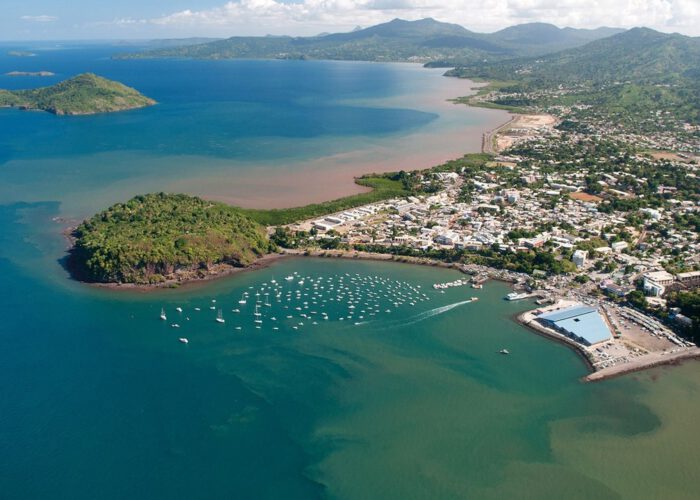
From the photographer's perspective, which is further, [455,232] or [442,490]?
[455,232]

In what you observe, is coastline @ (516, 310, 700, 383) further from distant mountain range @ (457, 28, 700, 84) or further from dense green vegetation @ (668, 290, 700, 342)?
distant mountain range @ (457, 28, 700, 84)

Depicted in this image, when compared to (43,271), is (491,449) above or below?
below

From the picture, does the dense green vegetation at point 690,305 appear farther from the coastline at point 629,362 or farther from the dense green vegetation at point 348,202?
the dense green vegetation at point 348,202

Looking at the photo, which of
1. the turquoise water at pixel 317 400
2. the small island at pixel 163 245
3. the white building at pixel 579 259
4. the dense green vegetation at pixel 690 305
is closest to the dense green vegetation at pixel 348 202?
the small island at pixel 163 245

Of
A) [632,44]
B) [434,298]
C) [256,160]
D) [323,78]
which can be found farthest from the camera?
[632,44]

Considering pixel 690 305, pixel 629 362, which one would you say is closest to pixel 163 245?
pixel 629 362

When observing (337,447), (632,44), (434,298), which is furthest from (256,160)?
(632,44)

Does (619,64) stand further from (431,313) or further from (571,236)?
(431,313)

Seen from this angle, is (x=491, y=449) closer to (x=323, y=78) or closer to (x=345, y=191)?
(x=345, y=191)
